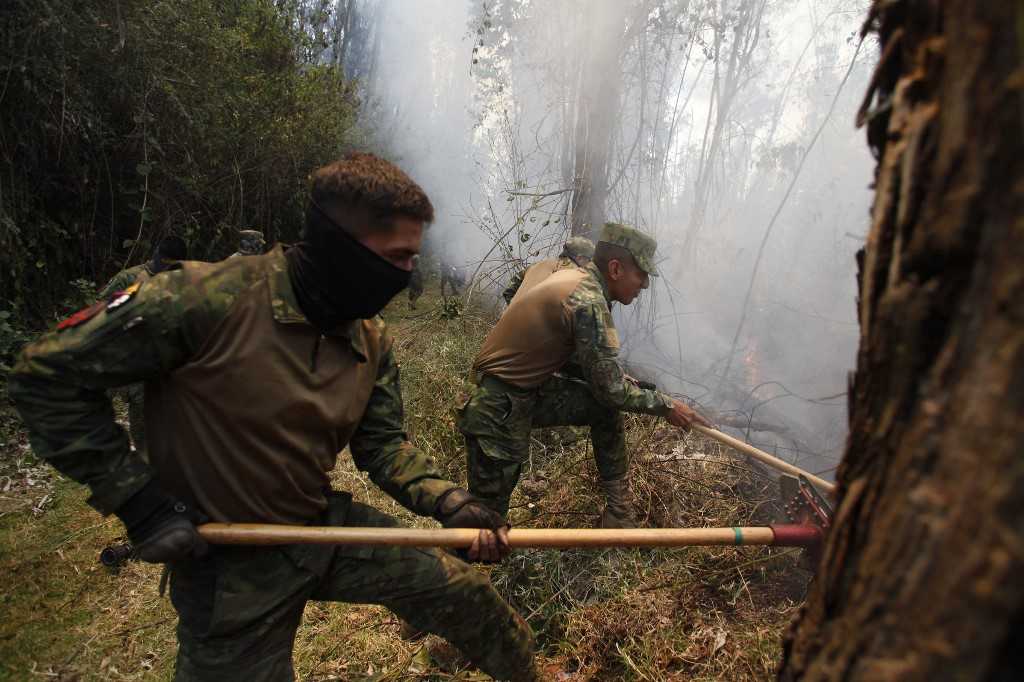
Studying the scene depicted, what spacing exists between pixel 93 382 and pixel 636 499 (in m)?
3.31

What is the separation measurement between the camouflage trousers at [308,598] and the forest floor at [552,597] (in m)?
0.67

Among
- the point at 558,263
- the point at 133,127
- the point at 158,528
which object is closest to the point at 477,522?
the point at 158,528

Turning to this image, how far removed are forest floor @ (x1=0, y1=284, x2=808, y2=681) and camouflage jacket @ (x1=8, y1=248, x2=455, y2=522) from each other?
4.99ft

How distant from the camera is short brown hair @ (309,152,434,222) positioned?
5.77 feet

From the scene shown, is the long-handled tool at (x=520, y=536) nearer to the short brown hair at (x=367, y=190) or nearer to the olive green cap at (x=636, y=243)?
the short brown hair at (x=367, y=190)

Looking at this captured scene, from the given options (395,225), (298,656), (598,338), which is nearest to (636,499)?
(598,338)

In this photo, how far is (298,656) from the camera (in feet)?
9.20

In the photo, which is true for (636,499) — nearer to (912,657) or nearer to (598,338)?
(598,338)

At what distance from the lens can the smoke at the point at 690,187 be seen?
22.2 ft

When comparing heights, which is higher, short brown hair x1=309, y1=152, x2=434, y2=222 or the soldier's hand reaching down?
short brown hair x1=309, y1=152, x2=434, y2=222

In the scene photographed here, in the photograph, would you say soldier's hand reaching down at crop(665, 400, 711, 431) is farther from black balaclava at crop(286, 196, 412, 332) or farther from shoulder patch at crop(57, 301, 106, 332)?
shoulder patch at crop(57, 301, 106, 332)

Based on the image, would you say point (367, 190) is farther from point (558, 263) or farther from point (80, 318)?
point (558, 263)

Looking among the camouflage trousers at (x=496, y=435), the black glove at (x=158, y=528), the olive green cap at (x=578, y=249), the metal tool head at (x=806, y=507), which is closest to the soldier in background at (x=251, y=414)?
the black glove at (x=158, y=528)

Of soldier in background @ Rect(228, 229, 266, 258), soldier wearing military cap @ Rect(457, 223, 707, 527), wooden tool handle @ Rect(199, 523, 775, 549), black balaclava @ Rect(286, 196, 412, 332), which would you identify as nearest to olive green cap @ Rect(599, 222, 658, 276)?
soldier wearing military cap @ Rect(457, 223, 707, 527)
